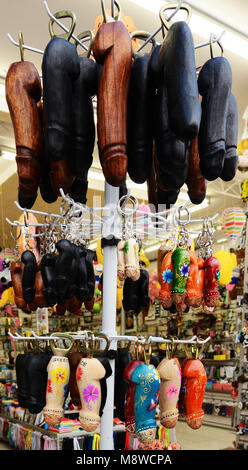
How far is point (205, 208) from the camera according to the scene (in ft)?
25.8

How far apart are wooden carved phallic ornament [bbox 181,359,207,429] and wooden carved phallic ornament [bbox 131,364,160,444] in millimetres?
184

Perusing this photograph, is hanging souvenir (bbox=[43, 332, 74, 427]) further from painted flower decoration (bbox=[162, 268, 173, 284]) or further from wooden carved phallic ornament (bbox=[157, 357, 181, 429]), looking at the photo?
painted flower decoration (bbox=[162, 268, 173, 284])

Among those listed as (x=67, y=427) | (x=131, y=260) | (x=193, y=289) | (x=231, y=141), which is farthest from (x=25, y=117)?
(x=67, y=427)

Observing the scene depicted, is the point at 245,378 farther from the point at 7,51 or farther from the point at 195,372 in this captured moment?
the point at 7,51

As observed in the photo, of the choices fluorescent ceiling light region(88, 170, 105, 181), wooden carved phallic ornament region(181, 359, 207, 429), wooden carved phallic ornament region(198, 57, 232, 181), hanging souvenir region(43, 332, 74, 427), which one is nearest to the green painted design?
wooden carved phallic ornament region(181, 359, 207, 429)

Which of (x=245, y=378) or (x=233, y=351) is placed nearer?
(x=245, y=378)

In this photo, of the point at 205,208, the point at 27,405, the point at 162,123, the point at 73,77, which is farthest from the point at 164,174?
the point at 205,208

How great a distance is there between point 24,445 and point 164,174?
4527 mm

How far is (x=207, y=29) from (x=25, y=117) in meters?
3.12

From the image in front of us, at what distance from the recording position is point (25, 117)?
96 cm

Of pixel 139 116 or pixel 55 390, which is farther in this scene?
pixel 55 390

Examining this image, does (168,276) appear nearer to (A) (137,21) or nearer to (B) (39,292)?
(B) (39,292)

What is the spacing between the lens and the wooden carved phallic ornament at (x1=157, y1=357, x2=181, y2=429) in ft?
4.53

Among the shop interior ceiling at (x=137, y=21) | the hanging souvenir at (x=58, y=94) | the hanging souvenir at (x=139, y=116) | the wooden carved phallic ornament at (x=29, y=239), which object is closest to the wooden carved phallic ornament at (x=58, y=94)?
the hanging souvenir at (x=58, y=94)
